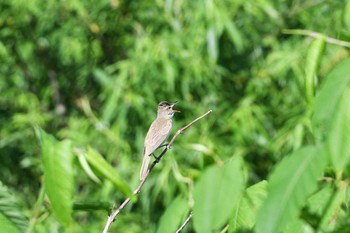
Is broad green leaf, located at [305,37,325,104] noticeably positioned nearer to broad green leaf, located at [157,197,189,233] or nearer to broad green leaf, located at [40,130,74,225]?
broad green leaf, located at [157,197,189,233]

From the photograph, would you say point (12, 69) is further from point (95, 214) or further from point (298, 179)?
point (298, 179)

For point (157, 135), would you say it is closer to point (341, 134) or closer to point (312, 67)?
point (312, 67)

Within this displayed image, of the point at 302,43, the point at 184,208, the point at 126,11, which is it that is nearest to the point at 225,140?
the point at 302,43

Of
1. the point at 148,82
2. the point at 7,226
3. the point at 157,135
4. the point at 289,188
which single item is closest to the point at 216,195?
the point at 289,188

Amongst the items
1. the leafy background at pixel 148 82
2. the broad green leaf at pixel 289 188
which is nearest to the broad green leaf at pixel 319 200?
the broad green leaf at pixel 289 188

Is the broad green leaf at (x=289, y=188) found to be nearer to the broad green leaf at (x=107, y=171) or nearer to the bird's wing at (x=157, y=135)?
the broad green leaf at (x=107, y=171)

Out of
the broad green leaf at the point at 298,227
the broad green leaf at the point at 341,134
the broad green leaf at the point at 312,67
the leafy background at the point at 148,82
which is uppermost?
the leafy background at the point at 148,82
